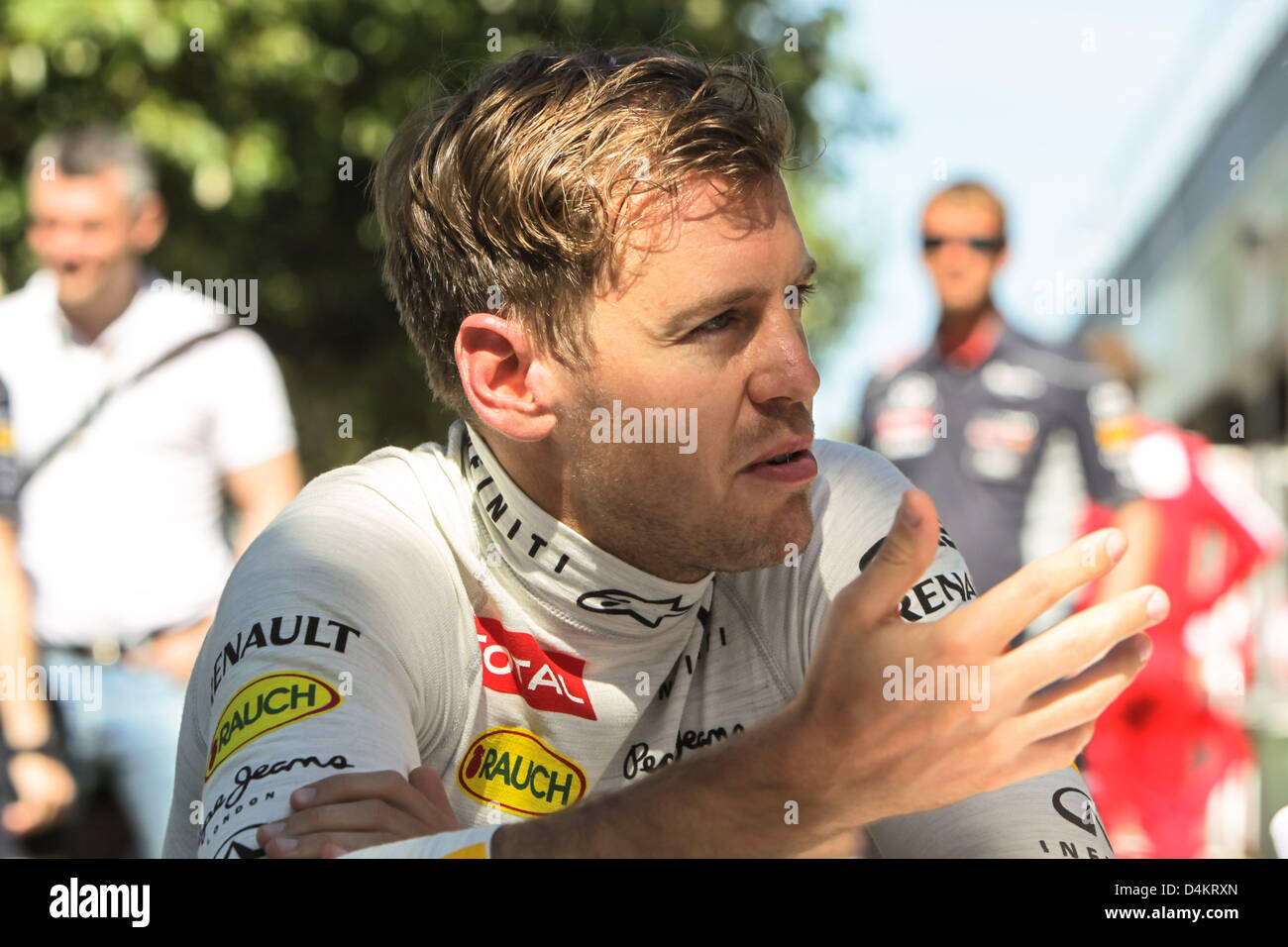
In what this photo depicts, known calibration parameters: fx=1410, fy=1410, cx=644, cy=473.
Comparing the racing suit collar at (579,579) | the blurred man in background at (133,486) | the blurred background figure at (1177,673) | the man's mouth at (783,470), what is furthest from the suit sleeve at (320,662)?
the blurred background figure at (1177,673)

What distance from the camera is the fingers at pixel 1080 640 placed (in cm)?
136

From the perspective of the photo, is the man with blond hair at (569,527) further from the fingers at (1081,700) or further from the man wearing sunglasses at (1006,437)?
the man wearing sunglasses at (1006,437)

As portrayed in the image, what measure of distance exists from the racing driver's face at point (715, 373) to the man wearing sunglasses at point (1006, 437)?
8.54ft

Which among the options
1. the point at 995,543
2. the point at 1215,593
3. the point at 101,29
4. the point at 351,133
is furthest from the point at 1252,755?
the point at 101,29

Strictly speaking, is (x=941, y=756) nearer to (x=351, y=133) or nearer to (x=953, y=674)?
(x=953, y=674)

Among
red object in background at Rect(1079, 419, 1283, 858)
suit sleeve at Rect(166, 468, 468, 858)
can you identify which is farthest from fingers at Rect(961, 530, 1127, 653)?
red object in background at Rect(1079, 419, 1283, 858)

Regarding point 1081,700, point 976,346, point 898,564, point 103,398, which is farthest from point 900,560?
point 976,346

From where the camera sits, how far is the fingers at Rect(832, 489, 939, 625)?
1368 mm

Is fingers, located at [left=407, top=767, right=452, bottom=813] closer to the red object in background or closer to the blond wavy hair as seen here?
the blond wavy hair

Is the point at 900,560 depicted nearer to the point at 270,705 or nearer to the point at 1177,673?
the point at 270,705

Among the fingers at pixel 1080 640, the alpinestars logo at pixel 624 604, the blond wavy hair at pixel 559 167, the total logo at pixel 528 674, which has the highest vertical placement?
the blond wavy hair at pixel 559 167

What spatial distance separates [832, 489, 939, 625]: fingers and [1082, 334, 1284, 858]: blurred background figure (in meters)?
3.46

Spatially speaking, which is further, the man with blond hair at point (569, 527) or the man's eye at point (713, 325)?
the man's eye at point (713, 325)

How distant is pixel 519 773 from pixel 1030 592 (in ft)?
3.22
